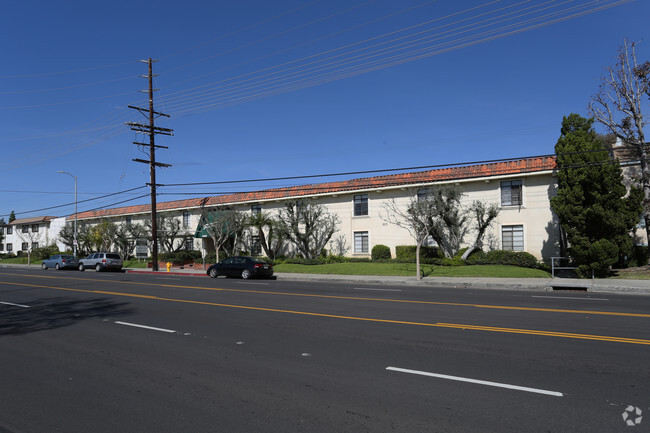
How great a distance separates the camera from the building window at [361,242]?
119 ft

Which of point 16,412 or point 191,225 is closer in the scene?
point 16,412

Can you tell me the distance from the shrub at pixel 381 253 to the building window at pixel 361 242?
1.83 meters

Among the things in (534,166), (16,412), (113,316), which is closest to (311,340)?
(16,412)

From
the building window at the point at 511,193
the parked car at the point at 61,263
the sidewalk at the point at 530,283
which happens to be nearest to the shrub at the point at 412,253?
the building window at the point at 511,193

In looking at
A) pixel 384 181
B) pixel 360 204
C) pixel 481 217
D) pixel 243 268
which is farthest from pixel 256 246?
pixel 481 217

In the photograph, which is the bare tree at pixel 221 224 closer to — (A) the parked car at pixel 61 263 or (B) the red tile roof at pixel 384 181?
(B) the red tile roof at pixel 384 181

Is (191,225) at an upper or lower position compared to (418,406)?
upper

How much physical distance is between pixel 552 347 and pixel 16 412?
746cm

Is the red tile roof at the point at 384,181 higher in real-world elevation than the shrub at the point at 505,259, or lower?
higher

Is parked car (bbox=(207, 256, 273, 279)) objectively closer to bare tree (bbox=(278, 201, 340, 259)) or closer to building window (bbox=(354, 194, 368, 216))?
bare tree (bbox=(278, 201, 340, 259))

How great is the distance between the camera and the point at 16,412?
4.98 m

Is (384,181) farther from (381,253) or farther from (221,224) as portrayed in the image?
(221,224)

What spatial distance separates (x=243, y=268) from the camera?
2767 centimetres

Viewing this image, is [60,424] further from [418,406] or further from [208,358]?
[418,406]
